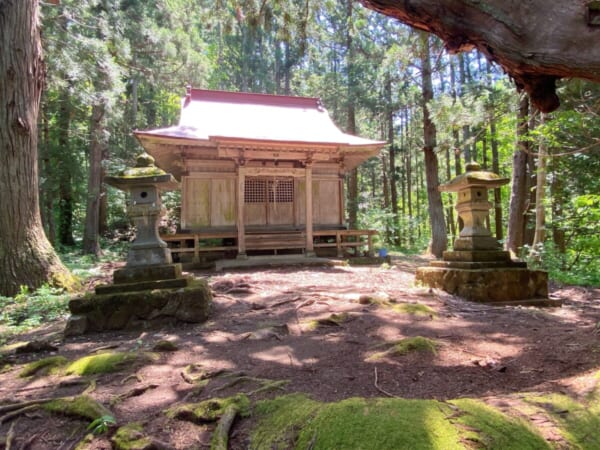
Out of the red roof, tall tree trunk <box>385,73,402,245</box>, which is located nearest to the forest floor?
the red roof

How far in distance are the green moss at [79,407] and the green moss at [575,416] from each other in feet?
7.33

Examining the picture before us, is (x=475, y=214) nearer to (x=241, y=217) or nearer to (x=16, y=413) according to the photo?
(x=16, y=413)

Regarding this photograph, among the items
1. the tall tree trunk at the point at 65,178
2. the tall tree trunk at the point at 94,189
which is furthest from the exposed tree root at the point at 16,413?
the tall tree trunk at the point at 65,178

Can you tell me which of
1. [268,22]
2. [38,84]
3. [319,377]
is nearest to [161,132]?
[38,84]

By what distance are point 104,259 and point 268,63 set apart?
2292 cm

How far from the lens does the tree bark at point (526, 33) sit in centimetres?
204


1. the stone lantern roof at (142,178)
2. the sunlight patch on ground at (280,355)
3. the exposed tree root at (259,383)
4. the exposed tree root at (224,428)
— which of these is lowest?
the sunlight patch on ground at (280,355)

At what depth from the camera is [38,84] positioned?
19.9ft

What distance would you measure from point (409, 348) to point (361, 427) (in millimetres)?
1569

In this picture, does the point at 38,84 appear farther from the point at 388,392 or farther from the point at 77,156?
the point at 77,156

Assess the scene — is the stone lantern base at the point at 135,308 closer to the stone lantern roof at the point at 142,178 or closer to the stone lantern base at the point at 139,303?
the stone lantern base at the point at 139,303

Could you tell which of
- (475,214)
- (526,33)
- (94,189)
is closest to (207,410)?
(526,33)

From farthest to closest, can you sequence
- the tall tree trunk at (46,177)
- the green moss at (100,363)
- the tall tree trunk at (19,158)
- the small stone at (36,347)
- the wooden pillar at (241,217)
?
the tall tree trunk at (46,177)
the wooden pillar at (241,217)
the tall tree trunk at (19,158)
the small stone at (36,347)
the green moss at (100,363)

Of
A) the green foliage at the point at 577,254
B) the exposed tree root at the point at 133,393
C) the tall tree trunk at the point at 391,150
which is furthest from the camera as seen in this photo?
the tall tree trunk at the point at 391,150
